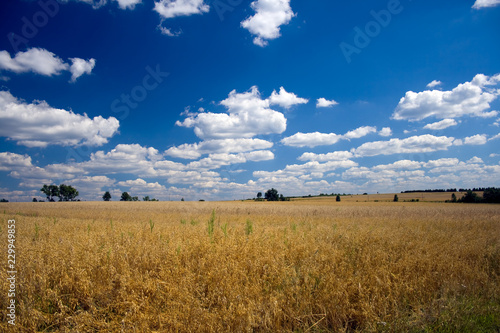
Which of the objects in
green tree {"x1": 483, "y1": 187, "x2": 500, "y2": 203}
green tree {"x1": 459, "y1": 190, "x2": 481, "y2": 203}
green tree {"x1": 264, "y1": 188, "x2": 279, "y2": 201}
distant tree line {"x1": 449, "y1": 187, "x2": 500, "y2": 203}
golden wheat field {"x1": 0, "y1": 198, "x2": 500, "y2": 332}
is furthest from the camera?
green tree {"x1": 264, "y1": 188, "x2": 279, "y2": 201}

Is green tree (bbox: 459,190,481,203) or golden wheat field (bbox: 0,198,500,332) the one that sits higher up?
golden wheat field (bbox: 0,198,500,332)

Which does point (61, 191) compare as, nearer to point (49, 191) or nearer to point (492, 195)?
point (49, 191)

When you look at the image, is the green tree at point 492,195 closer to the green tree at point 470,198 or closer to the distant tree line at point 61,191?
the green tree at point 470,198

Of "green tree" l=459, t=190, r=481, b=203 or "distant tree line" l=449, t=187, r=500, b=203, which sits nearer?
"distant tree line" l=449, t=187, r=500, b=203

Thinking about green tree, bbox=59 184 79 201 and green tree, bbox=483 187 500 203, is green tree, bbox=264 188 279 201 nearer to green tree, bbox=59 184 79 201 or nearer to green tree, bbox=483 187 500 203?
green tree, bbox=483 187 500 203

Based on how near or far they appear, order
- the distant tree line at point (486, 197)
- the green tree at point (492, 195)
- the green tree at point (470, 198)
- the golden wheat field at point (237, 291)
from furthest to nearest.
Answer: the green tree at point (470, 198) → the distant tree line at point (486, 197) → the green tree at point (492, 195) → the golden wheat field at point (237, 291)

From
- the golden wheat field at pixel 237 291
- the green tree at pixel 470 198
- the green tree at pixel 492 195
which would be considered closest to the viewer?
the golden wheat field at pixel 237 291

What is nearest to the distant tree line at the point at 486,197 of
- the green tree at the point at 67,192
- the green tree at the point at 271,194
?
the green tree at the point at 271,194

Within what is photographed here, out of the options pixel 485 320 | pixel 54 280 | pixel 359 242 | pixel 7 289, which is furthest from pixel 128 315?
pixel 359 242

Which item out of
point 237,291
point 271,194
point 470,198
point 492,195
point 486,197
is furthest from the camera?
point 271,194

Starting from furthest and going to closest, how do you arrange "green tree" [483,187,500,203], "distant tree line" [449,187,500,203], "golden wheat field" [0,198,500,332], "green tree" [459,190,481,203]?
1. "green tree" [459,190,481,203]
2. "distant tree line" [449,187,500,203]
3. "green tree" [483,187,500,203]
4. "golden wheat field" [0,198,500,332]

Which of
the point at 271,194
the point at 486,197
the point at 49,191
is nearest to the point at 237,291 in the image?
the point at 486,197

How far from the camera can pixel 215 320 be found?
3410 mm

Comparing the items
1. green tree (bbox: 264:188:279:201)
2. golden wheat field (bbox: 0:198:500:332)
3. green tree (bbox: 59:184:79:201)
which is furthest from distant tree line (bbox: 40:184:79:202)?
golden wheat field (bbox: 0:198:500:332)
